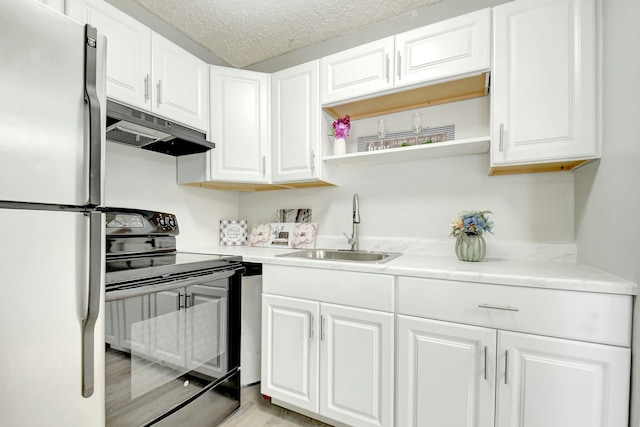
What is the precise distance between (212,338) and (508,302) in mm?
1417

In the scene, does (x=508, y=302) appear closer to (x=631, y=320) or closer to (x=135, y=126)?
(x=631, y=320)

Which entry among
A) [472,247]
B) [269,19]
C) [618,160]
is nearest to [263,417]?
[472,247]

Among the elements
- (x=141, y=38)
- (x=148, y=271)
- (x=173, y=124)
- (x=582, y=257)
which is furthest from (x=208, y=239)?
(x=582, y=257)

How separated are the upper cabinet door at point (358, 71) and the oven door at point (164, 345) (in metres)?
1.29

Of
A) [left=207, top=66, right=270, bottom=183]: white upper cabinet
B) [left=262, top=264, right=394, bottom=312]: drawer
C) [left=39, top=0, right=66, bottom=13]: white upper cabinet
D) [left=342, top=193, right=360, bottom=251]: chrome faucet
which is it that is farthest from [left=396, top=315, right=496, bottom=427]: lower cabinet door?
[left=39, top=0, right=66, bottom=13]: white upper cabinet

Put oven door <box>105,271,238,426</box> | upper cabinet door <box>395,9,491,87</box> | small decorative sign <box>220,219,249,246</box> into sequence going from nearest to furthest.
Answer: oven door <box>105,271,238,426</box>, upper cabinet door <box>395,9,491,87</box>, small decorative sign <box>220,219,249,246</box>

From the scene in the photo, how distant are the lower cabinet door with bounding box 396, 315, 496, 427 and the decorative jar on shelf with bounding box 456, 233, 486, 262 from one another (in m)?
0.45

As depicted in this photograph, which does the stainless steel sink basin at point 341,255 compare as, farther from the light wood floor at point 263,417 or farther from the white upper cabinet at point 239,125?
the light wood floor at point 263,417

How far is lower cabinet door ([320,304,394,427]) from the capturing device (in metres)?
1.37

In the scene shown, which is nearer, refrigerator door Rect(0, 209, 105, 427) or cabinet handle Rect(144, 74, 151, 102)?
refrigerator door Rect(0, 209, 105, 427)

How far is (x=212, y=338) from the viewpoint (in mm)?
1562

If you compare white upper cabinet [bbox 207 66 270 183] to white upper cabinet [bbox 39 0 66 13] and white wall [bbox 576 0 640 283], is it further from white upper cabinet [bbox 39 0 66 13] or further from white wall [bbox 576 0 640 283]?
white wall [bbox 576 0 640 283]

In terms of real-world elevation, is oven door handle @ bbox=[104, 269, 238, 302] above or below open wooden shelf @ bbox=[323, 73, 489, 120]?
below

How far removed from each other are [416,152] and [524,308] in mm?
995
